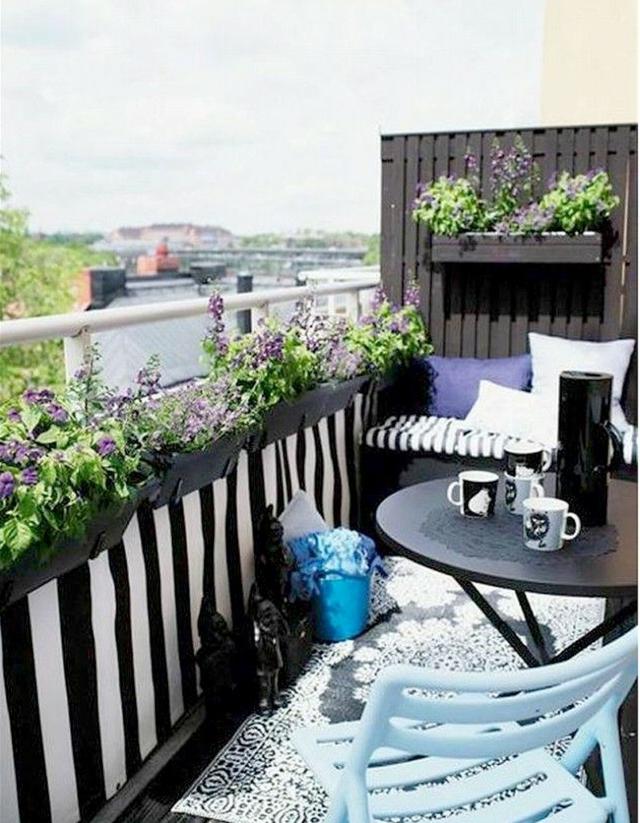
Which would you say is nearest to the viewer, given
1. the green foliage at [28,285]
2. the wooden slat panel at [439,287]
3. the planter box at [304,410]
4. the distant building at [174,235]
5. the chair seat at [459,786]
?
the chair seat at [459,786]

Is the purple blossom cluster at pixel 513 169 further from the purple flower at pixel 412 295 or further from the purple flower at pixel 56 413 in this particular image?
the purple flower at pixel 56 413

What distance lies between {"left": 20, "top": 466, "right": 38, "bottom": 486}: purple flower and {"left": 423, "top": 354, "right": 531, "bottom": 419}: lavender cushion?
330 cm

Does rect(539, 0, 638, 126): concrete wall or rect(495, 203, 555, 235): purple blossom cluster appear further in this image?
rect(539, 0, 638, 126): concrete wall

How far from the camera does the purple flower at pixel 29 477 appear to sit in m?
1.81

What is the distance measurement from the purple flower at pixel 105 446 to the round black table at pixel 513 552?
738mm

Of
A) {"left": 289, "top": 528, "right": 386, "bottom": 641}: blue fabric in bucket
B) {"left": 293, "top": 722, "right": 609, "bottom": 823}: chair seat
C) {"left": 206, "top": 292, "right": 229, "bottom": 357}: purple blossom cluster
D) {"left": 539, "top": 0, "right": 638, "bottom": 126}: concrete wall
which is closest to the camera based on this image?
{"left": 293, "top": 722, "right": 609, "bottom": 823}: chair seat

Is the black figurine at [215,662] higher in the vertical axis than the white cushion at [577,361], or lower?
lower

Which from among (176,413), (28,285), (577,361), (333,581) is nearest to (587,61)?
(577,361)

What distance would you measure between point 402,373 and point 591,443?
272 centimetres

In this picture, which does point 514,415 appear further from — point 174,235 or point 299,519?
point 174,235

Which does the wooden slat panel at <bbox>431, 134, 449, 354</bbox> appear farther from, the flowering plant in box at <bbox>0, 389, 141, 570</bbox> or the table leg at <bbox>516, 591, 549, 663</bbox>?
the flowering plant in box at <bbox>0, 389, 141, 570</bbox>

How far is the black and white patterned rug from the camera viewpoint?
7.84 ft

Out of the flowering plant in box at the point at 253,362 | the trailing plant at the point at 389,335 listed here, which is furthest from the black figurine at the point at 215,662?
the trailing plant at the point at 389,335

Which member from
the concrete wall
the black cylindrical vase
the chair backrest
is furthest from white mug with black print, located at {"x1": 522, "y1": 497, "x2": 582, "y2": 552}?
the concrete wall
